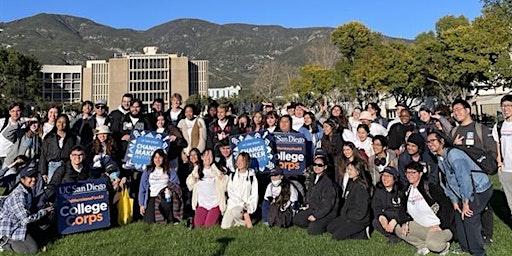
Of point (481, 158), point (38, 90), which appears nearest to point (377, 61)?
point (481, 158)

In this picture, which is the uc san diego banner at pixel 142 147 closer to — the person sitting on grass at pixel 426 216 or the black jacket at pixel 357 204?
the black jacket at pixel 357 204

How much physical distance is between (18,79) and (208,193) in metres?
75.4

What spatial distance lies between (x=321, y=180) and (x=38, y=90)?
77.1 meters

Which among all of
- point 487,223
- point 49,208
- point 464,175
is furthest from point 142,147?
point 487,223

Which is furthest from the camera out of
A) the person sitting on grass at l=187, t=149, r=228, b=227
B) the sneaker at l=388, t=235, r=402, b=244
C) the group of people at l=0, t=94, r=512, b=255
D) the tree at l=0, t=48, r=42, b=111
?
the tree at l=0, t=48, r=42, b=111

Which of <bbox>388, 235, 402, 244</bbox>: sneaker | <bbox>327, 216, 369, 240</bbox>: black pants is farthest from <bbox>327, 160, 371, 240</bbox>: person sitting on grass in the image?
<bbox>388, 235, 402, 244</bbox>: sneaker

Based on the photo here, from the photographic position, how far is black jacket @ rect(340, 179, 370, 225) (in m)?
7.73

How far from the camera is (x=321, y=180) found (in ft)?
27.3

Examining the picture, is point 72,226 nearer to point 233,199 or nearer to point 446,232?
point 233,199

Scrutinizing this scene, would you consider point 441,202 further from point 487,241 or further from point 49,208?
point 49,208

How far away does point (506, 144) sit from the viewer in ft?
22.4

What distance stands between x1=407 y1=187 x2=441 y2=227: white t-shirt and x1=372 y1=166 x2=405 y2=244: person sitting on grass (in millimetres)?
190

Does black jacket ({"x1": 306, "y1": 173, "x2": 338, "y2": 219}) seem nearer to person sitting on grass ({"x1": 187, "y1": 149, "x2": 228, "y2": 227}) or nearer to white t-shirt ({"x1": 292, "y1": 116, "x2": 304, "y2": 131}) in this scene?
person sitting on grass ({"x1": 187, "y1": 149, "x2": 228, "y2": 227})

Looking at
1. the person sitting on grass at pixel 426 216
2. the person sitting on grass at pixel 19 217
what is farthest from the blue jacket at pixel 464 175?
the person sitting on grass at pixel 19 217
